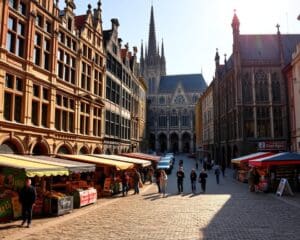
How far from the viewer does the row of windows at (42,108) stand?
1819 cm

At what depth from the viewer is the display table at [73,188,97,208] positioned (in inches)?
650

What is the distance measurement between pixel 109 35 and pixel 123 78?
6.20 meters

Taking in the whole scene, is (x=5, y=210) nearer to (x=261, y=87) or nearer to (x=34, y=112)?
(x=34, y=112)

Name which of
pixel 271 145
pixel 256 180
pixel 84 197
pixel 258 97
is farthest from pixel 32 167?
pixel 258 97

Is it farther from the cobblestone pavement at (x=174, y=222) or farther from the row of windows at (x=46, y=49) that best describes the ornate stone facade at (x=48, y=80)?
the cobblestone pavement at (x=174, y=222)

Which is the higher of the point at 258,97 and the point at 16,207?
the point at 258,97

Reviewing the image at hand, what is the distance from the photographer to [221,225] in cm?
1192

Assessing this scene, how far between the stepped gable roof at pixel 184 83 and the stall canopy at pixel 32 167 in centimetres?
11635

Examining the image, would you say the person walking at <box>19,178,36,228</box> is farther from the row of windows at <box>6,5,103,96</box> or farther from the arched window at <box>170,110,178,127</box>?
the arched window at <box>170,110,178,127</box>

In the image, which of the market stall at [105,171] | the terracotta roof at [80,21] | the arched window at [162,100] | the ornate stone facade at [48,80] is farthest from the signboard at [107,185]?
the arched window at [162,100]

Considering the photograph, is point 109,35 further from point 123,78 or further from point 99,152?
point 99,152

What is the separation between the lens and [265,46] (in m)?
50.7

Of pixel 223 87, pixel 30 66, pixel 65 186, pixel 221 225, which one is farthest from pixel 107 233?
pixel 223 87

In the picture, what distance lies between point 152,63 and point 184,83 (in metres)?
15.4
